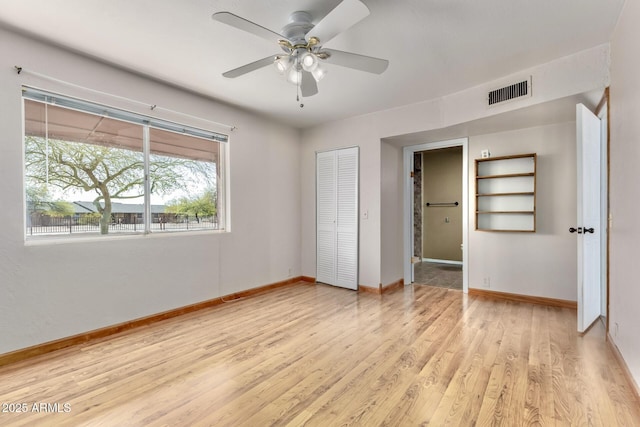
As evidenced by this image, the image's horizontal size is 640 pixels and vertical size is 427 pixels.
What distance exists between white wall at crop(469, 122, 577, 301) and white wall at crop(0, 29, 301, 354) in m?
Result: 2.97

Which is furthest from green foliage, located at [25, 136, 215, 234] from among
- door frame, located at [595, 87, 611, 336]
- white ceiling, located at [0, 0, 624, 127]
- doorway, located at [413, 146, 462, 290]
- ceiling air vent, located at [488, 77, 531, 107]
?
doorway, located at [413, 146, 462, 290]

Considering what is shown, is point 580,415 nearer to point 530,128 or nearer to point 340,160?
point 530,128

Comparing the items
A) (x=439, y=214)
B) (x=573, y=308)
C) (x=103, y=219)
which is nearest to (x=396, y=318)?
(x=573, y=308)

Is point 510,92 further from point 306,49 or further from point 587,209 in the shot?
point 306,49

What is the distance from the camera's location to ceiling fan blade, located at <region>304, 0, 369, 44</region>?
5.22 feet

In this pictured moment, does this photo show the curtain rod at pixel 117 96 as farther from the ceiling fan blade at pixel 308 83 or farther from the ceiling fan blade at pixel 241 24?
the ceiling fan blade at pixel 241 24

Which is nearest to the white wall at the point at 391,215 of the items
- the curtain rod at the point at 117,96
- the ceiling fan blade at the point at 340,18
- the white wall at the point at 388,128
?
the white wall at the point at 388,128

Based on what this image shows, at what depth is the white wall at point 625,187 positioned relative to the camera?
1.79m

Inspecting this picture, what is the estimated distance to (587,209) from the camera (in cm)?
258

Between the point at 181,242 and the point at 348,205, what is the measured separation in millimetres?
2328

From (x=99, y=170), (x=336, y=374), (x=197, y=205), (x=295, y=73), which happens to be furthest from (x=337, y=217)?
(x=99, y=170)

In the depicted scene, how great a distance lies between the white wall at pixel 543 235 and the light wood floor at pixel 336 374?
476 mm

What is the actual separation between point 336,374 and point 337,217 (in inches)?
107

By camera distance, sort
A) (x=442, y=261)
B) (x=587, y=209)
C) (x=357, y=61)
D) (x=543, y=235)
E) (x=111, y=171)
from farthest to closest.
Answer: (x=442, y=261) → (x=543, y=235) → (x=111, y=171) → (x=587, y=209) → (x=357, y=61)
